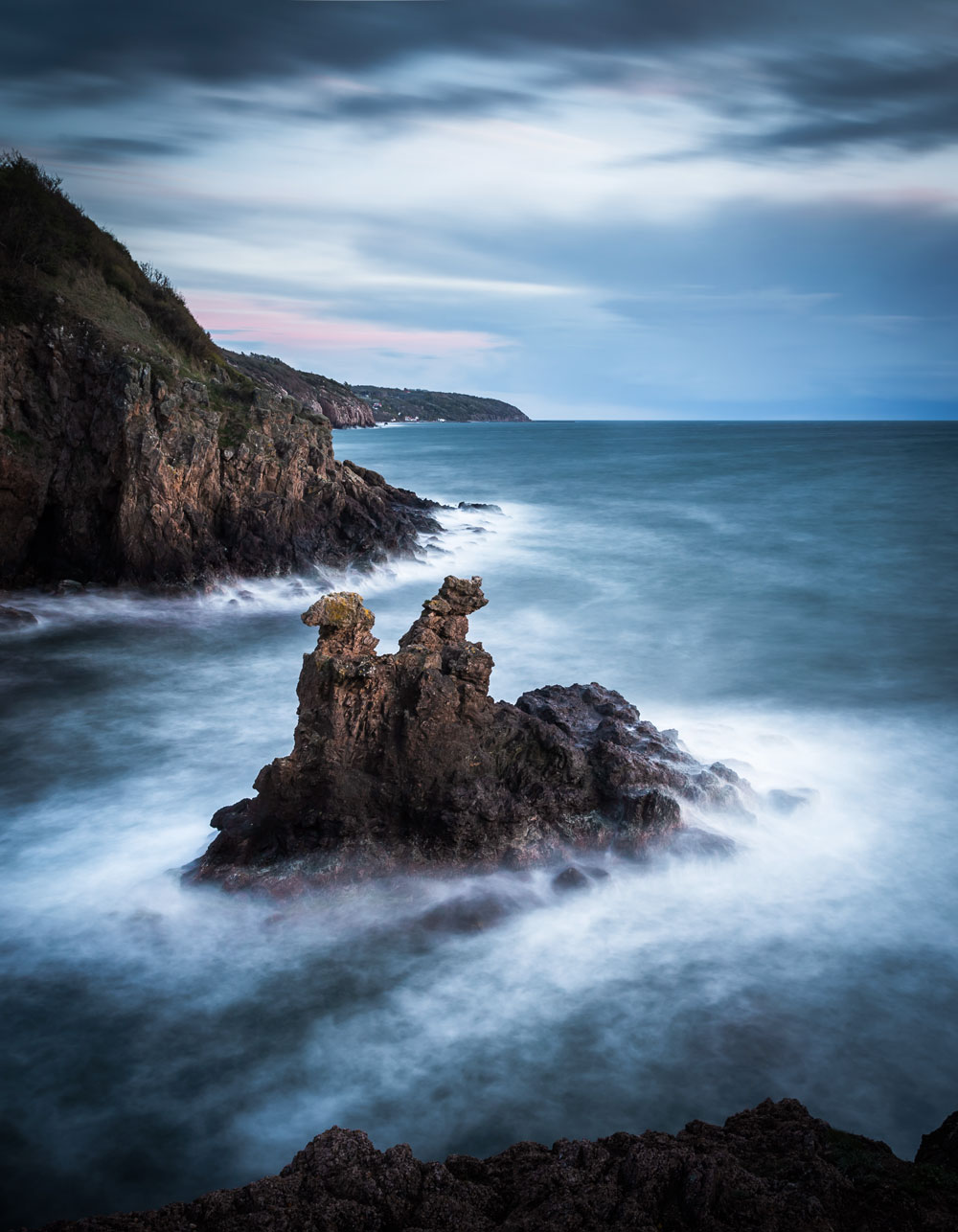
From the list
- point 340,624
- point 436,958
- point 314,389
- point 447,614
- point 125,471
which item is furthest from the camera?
point 314,389

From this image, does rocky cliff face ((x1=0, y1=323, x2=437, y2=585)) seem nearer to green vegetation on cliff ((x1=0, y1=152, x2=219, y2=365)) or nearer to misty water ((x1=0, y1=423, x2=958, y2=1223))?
green vegetation on cliff ((x1=0, y1=152, x2=219, y2=365))

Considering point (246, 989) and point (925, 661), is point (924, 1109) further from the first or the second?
point (925, 661)

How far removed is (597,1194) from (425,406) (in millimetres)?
166574

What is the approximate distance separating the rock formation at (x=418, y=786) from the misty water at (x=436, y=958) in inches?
13.3

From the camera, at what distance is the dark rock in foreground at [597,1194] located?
3.64 metres

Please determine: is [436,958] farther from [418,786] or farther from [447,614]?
[447,614]

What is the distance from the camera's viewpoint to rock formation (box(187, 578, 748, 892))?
7840 mm

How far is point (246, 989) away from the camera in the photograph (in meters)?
6.62

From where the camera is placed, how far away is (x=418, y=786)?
26.4 feet

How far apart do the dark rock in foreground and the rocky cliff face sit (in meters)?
15.6

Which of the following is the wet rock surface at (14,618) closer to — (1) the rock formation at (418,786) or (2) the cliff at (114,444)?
(2) the cliff at (114,444)

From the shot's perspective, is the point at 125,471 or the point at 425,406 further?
the point at 425,406

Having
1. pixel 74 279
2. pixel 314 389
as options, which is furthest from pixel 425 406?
pixel 74 279

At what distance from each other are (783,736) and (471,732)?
568 cm
